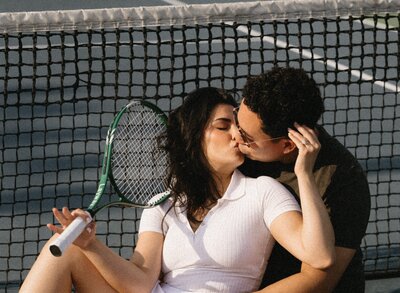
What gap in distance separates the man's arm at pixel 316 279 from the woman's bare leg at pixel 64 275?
18.7 inches

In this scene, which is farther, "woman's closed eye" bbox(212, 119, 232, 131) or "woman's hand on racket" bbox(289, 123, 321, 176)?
"woman's closed eye" bbox(212, 119, 232, 131)

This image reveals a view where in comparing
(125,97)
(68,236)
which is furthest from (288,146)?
(125,97)

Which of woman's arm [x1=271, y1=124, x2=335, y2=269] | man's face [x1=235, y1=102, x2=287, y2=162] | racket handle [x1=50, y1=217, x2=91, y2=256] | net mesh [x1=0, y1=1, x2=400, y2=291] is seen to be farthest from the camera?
net mesh [x1=0, y1=1, x2=400, y2=291]

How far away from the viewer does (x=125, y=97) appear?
4152 millimetres

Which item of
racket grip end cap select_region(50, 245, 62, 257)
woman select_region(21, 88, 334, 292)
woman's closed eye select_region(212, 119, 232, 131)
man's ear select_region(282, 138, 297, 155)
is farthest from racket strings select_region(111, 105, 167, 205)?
racket grip end cap select_region(50, 245, 62, 257)

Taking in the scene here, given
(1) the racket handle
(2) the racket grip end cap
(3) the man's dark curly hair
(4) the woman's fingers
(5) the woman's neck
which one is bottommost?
(2) the racket grip end cap

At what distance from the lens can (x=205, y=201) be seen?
3.43 meters

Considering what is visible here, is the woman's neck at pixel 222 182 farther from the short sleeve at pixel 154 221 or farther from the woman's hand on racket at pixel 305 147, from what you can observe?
the woman's hand on racket at pixel 305 147

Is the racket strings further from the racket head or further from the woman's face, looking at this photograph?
the woman's face

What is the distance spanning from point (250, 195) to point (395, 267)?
1.50 metres

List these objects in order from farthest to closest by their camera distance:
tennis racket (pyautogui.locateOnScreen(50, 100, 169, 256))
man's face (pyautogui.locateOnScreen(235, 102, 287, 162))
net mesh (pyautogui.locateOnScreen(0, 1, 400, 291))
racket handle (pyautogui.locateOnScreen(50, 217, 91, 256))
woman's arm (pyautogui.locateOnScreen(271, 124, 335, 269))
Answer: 1. net mesh (pyautogui.locateOnScreen(0, 1, 400, 291))
2. tennis racket (pyautogui.locateOnScreen(50, 100, 169, 256))
3. man's face (pyautogui.locateOnScreen(235, 102, 287, 162))
4. woman's arm (pyautogui.locateOnScreen(271, 124, 335, 269))
5. racket handle (pyautogui.locateOnScreen(50, 217, 91, 256))

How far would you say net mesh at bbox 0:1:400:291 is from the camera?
4109mm

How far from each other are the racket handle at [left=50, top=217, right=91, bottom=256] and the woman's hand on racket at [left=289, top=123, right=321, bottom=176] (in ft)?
1.88

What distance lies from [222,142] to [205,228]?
0.24 metres
